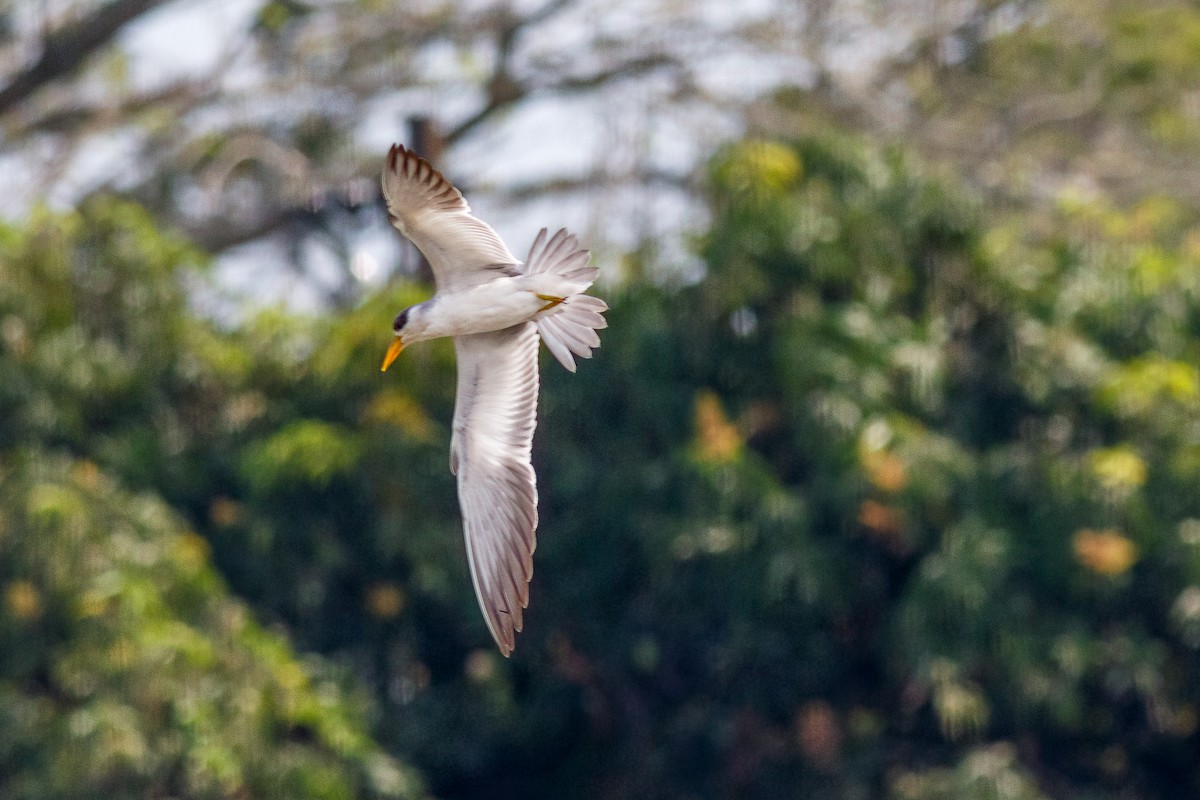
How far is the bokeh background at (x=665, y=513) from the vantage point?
7.87 meters

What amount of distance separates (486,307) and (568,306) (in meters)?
0.26

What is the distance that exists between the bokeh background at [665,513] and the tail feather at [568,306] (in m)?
3.47

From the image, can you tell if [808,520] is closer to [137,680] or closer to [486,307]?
[137,680]

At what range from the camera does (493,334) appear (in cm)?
479

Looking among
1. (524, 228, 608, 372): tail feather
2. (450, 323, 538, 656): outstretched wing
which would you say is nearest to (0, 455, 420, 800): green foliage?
(450, 323, 538, 656): outstretched wing

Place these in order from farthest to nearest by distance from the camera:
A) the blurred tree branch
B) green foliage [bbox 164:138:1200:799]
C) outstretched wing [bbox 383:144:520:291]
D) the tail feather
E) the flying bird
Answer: the blurred tree branch, green foliage [bbox 164:138:1200:799], the tail feather, the flying bird, outstretched wing [bbox 383:144:520:291]

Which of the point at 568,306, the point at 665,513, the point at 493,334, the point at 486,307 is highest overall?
the point at 486,307

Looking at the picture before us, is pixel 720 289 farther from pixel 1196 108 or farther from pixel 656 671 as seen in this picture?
pixel 1196 108

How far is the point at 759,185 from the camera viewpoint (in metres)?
9.03

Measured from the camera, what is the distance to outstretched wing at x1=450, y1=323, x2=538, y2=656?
171 inches

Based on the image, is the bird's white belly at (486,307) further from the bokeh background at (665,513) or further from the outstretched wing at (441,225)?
the bokeh background at (665,513)

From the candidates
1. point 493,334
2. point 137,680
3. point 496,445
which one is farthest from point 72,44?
point 496,445

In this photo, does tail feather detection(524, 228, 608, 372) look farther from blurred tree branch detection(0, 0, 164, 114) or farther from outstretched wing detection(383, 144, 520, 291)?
blurred tree branch detection(0, 0, 164, 114)

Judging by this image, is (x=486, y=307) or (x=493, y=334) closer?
(x=486, y=307)
